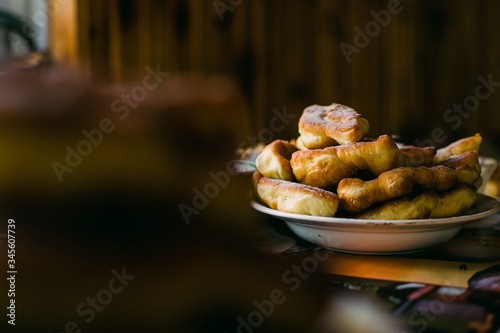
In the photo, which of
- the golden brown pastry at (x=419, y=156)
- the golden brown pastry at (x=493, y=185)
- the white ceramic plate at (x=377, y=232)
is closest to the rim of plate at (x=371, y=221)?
the white ceramic plate at (x=377, y=232)

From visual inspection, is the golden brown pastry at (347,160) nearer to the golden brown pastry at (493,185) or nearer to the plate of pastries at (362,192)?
the plate of pastries at (362,192)

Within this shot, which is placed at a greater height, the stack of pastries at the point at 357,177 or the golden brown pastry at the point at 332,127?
the golden brown pastry at the point at 332,127

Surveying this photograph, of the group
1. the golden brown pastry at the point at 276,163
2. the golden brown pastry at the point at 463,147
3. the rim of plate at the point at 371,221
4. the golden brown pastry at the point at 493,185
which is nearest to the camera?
the rim of plate at the point at 371,221

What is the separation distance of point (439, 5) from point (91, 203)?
362 centimetres

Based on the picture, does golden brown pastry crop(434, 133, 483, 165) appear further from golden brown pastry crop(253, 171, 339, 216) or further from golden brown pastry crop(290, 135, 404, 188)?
golden brown pastry crop(253, 171, 339, 216)

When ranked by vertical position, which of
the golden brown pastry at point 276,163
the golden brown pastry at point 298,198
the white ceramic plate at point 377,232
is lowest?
the white ceramic plate at point 377,232

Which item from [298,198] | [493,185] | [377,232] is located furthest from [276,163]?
[493,185]

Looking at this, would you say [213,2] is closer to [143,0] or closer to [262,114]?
[143,0]

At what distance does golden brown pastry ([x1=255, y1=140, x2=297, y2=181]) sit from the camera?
0.75m

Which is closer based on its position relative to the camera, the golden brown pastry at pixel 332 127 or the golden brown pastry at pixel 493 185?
the golden brown pastry at pixel 332 127

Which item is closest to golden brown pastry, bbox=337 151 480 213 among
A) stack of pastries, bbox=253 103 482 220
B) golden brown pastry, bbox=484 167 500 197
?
stack of pastries, bbox=253 103 482 220

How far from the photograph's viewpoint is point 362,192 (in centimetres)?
65

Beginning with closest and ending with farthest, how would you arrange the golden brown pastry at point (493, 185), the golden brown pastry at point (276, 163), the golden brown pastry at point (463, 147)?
the golden brown pastry at point (276, 163) → the golden brown pastry at point (463, 147) → the golden brown pastry at point (493, 185)

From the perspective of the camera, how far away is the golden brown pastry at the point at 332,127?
0.71 meters
